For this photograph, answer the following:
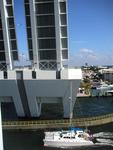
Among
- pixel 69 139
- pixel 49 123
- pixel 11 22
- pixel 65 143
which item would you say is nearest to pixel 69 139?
pixel 69 139

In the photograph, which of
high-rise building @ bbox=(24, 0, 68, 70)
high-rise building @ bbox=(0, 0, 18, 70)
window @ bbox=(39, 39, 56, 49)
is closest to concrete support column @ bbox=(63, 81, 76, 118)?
high-rise building @ bbox=(24, 0, 68, 70)

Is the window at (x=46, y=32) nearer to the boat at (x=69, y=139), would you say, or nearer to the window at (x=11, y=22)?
the window at (x=11, y=22)

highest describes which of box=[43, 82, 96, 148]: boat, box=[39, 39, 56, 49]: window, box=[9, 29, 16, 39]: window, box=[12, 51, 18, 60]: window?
box=[9, 29, 16, 39]: window

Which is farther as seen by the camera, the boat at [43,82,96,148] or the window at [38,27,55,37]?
the window at [38,27,55,37]

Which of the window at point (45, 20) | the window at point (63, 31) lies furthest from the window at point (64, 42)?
the window at point (45, 20)

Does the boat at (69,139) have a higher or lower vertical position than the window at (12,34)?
lower

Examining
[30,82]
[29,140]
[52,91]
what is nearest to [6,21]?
[30,82]

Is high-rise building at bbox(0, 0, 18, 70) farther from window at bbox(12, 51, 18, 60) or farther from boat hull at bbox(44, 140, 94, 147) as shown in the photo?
boat hull at bbox(44, 140, 94, 147)

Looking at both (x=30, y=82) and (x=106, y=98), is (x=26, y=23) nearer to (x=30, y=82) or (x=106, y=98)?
(x=30, y=82)
